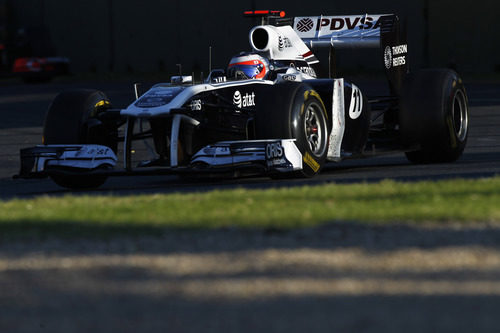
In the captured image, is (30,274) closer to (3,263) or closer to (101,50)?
(3,263)

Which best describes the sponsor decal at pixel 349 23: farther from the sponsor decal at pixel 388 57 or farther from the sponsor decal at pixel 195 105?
the sponsor decal at pixel 195 105

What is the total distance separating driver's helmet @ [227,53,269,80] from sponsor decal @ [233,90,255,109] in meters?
0.52

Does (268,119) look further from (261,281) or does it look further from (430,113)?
(261,281)

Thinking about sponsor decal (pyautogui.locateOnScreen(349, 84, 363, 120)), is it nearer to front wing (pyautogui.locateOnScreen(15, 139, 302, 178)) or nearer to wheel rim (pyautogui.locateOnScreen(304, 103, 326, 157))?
wheel rim (pyautogui.locateOnScreen(304, 103, 326, 157))

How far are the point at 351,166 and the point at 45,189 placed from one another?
12.0 feet

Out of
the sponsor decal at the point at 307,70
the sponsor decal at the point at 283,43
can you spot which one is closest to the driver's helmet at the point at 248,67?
the sponsor decal at the point at 283,43

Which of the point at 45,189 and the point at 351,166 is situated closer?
the point at 45,189

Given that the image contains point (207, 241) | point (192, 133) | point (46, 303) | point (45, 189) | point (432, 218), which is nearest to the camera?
point (46, 303)

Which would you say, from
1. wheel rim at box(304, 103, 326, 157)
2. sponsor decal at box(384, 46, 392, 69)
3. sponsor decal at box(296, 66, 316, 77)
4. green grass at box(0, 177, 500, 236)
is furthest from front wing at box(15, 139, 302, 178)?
sponsor decal at box(384, 46, 392, 69)

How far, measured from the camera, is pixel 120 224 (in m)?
7.06

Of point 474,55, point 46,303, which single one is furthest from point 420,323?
point 474,55

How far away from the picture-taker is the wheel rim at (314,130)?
10484 millimetres

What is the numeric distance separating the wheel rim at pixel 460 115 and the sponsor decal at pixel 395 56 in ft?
2.85

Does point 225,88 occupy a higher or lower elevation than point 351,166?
higher
